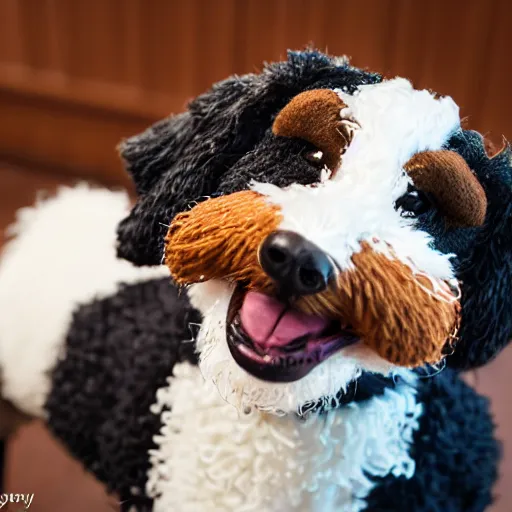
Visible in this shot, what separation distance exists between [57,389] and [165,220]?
0.28 m

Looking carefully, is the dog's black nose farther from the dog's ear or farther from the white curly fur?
the white curly fur

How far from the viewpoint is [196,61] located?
1634 millimetres

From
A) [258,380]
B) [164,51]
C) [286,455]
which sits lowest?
[164,51]

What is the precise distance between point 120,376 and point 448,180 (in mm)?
375

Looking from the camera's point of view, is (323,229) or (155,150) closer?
(323,229)

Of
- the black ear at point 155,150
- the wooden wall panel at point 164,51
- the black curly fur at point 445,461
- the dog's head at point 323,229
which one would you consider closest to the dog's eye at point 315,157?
the dog's head at point 323,229

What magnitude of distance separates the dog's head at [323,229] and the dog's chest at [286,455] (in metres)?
0.08

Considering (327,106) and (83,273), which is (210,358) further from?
(83,273)

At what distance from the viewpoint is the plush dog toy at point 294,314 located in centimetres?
39

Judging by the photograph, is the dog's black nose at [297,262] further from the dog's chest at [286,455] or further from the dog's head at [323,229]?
the dog's chest at [286,455]

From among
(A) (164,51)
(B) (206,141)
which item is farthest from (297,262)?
(A) (164,51)

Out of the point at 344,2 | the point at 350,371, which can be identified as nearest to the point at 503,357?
the point at 344,2

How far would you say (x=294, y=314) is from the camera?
406 millimetres

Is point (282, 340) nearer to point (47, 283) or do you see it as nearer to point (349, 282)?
point (349, 282)
